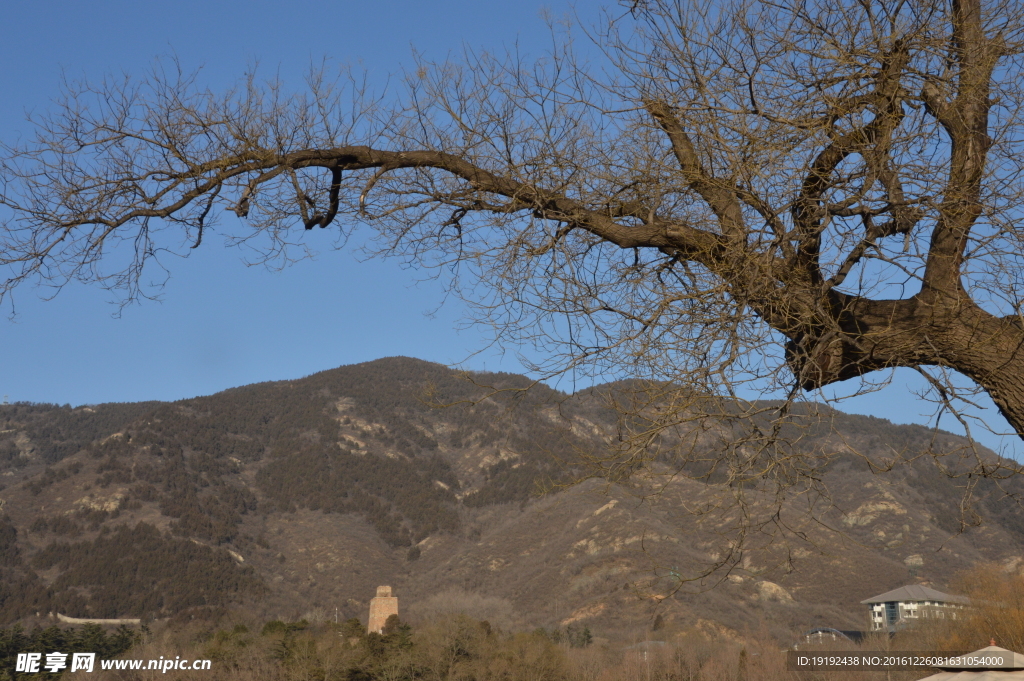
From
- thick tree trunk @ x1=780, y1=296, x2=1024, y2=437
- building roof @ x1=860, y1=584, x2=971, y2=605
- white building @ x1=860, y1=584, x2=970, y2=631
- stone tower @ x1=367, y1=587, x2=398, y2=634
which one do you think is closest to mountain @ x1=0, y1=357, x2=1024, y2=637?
white building @ x1=860, y1=584, x2=970, y2=631

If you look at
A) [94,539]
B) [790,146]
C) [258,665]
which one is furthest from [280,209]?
[94,539]

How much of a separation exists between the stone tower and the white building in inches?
892

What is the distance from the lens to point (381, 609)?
137ft

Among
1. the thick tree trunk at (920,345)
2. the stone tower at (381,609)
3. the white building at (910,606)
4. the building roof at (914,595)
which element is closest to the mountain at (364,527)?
the white building at (910,606)

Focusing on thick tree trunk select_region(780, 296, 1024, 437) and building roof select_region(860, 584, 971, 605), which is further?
building roof select_region(860, 584, 971, 605)

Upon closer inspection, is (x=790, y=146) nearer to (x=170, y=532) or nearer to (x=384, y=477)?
(x=170, y=532)

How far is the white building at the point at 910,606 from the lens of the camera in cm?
3083

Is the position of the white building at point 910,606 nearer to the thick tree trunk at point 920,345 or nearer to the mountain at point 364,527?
the mountain at point 364,527

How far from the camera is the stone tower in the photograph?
137ft

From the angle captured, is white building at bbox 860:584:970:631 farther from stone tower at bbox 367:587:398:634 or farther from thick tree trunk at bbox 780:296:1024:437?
thick tree trunk at bbox 780:296:1024:437

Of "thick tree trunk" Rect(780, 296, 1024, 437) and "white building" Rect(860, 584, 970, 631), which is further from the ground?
"thick tree trunk" Rect(780, 296, 1024, 437)

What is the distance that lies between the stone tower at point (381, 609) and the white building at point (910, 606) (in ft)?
74.3

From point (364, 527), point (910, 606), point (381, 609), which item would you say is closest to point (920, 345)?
point (910, 606)

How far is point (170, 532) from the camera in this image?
55812 millimetres
